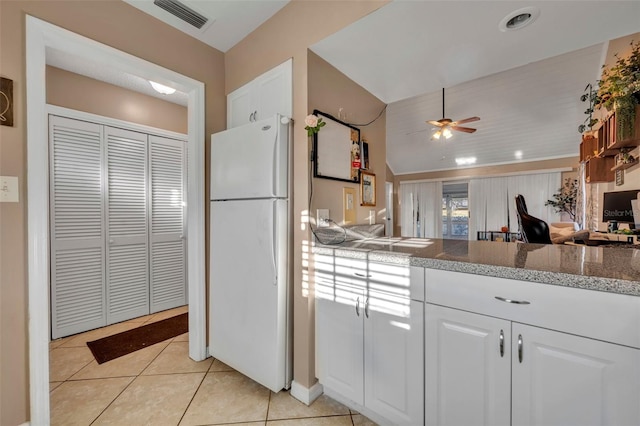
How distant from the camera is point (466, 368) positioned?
1178mm

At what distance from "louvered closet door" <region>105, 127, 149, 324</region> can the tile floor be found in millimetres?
670

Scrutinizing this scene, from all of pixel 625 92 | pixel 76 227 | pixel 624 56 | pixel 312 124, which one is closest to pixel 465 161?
pixel 624 56

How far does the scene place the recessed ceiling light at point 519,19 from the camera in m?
1.48

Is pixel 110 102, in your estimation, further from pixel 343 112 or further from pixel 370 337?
pixel 370 337

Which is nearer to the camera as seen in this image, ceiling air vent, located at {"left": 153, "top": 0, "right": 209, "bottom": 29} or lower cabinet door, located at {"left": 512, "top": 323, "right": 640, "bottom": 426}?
lower cabinet door, located at {"left": 512, "top": 323, "right": 640, "bottom": 426}

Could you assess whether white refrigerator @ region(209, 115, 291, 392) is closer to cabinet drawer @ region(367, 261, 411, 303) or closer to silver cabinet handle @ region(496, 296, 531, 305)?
cabinet drawer @ region(367, 261, 411, 303)

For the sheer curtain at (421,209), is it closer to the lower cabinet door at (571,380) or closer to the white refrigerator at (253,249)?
the white refrigerator at (253,249)

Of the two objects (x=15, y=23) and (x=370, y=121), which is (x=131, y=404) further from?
(x=370, y=121)

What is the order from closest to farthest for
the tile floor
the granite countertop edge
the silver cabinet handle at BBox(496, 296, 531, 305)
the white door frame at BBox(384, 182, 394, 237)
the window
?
the granite countertop edge, the silver cabinet handle at BBox(496, 296, 531, 305), the tile floor, the window, the white door frame at BBox(384, 182, 394, 237)

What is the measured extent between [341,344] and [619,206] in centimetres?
343

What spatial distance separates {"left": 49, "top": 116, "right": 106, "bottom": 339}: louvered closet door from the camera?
2.53 meters

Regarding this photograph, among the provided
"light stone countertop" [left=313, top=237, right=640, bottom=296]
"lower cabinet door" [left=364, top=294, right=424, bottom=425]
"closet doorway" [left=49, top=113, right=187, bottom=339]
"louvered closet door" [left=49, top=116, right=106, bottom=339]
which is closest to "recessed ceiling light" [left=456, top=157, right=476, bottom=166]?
"light stone countertop" [left=313, top=237, right=640, bottom=296]

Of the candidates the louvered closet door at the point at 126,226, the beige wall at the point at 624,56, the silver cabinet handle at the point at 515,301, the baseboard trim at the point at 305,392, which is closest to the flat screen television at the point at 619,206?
the beige wall at the point at 624,56

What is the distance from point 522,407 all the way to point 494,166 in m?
7.79
